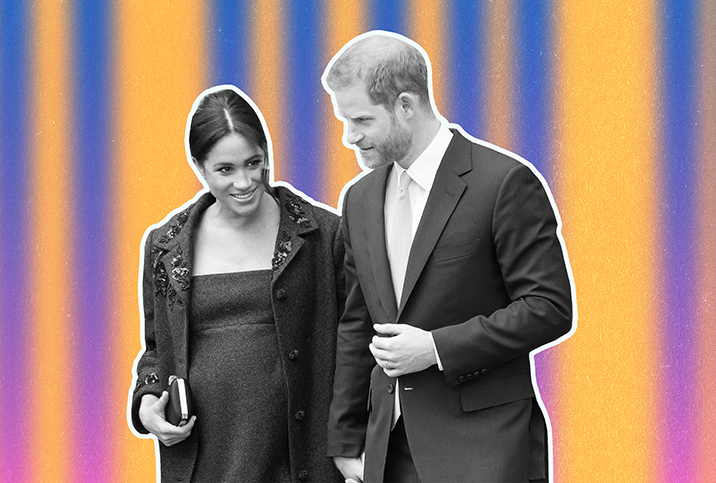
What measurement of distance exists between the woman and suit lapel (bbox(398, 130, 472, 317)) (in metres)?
0.44

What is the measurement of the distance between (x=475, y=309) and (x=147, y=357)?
0.97 m

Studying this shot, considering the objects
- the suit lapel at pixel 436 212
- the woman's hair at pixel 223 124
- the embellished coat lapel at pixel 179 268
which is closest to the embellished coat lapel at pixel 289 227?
the woman's hair at pixel 223 124

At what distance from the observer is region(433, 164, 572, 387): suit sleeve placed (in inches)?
111

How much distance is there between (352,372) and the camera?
10.4ft

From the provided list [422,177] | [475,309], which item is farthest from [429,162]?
[475,309]

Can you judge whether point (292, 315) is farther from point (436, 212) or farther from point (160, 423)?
point (436, 212)

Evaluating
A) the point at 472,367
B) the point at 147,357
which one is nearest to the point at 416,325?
the point at 472,367

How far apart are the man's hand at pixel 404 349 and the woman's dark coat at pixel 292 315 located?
0.42 metres

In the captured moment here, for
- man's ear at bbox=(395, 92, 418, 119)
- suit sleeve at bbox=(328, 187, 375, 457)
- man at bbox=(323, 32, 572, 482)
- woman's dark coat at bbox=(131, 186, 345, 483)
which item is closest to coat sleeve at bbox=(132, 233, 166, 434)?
woman's dark coat at bbox=(131, 186, 345, 483)

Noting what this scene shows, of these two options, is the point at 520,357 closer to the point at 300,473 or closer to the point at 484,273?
the point at 484,273

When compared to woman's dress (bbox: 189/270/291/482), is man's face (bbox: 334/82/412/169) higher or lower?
higher

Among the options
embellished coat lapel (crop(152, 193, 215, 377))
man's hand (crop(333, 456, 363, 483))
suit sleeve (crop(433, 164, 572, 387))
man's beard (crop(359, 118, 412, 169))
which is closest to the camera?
suit sleeve (crop(433, 164, 572, 387))

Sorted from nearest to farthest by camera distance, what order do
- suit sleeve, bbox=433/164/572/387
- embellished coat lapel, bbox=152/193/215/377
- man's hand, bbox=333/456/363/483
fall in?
1. suit sleeve, bbox=433/164/572/387
2. man's hand, bbox=333/456/363/483
3. embellished coat lapel, bbox=152/193/215/377

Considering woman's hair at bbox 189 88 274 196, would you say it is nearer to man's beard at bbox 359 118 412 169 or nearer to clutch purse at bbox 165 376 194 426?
man's beard at bbox 359 118 412 169
